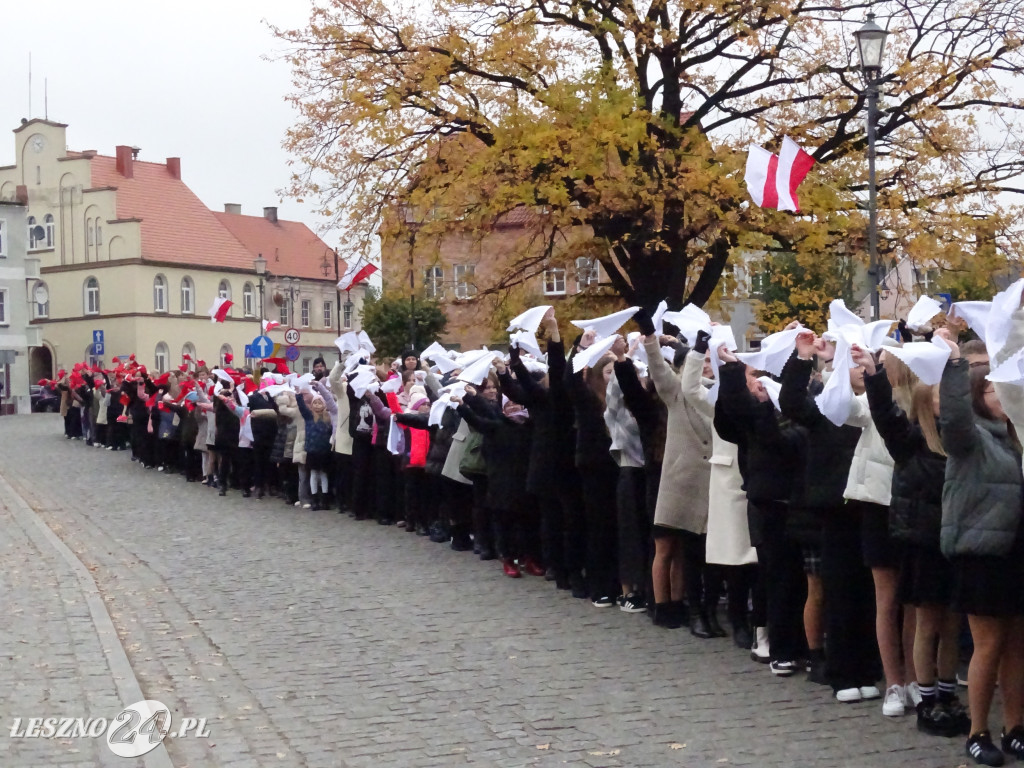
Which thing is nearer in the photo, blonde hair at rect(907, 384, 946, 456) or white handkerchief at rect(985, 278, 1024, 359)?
white handkerchief at rect(985, 278, 1024, 359)

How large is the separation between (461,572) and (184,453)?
14.6 meters

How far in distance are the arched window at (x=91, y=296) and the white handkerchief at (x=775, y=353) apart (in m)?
74.7

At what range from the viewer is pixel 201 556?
15.4m

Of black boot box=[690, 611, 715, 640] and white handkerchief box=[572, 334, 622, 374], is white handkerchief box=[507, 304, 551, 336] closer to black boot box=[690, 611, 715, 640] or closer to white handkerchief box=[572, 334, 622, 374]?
white handkerchief box=[572, 334, 622, 374]

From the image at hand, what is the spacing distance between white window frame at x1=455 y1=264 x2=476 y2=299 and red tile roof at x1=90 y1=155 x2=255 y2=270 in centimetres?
5561

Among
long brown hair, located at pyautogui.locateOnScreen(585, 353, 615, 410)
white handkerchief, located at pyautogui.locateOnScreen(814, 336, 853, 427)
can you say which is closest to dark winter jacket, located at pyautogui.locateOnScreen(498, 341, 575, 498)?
long brown hair, located at pyautogui.locateOnScreen(585, 353, 615, 410)

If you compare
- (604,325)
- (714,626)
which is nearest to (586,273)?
(604,325)

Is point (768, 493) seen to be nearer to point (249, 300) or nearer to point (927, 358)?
point (927, 358)

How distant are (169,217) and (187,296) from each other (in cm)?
511

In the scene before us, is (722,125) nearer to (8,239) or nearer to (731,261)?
(731,261)

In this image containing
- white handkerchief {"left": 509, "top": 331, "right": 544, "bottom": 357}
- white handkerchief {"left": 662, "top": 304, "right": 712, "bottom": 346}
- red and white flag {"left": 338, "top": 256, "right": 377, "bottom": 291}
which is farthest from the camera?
red and white flag {"left": 338, "top": 256, "right": 377, "bottom": 291}

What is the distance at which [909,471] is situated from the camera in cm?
748

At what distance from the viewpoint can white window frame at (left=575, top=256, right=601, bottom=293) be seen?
2628 centimetres

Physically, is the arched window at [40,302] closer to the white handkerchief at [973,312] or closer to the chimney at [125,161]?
the chimney at [125,161]
